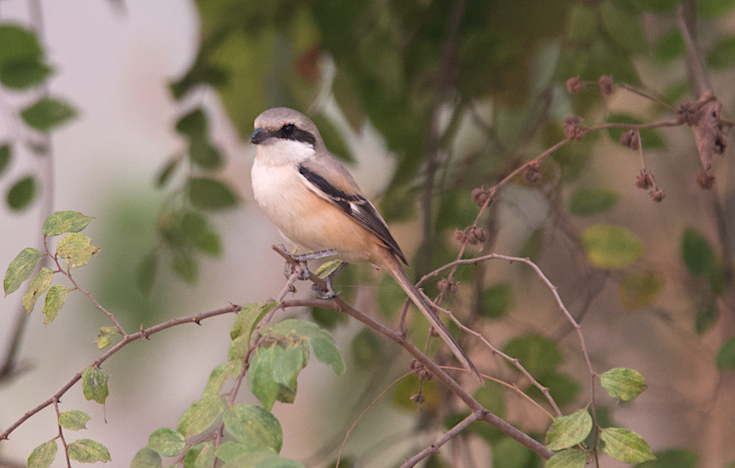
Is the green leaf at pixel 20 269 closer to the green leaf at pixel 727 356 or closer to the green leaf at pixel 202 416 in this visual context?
the green leaf at pixel 202 416

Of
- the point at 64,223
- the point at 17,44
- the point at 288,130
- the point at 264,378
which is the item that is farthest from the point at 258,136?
the point at 17,44

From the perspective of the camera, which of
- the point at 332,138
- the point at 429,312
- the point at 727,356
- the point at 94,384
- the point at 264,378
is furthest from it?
the point at 332,138

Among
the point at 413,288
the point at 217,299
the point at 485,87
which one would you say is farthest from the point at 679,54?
the point at 217,299

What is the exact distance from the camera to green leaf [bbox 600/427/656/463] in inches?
20.9

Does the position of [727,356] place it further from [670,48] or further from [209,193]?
[209,193]

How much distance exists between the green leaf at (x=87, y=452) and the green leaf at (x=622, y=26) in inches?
38.3

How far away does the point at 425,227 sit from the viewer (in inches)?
43.4

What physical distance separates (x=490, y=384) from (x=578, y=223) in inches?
26.9

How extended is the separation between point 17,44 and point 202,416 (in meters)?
0.84

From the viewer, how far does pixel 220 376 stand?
20.2 inches

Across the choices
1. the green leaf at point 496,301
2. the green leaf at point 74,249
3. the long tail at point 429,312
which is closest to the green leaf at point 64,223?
the green leaf at point 74,249

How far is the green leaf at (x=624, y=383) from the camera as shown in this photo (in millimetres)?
541

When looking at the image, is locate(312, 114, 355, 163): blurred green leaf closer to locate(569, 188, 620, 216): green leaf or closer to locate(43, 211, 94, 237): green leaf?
locate(569, 188, 620, 216): green leaf

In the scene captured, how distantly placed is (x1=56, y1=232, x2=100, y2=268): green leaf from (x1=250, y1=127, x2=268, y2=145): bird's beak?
23 cm
